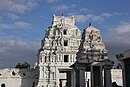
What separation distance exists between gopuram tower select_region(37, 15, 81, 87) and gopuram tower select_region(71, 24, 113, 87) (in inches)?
717

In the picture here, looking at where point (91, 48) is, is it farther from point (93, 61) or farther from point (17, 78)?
point (17, 78)

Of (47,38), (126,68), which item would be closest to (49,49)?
(47,38)

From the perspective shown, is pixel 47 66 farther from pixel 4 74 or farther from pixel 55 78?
pixel 4 74

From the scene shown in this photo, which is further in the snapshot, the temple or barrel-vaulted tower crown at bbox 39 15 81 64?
barrel-vaulted tower crown at bbox 39 15 81 64

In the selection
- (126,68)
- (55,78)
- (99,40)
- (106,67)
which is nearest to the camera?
(126,68)

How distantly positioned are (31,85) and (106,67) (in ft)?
103

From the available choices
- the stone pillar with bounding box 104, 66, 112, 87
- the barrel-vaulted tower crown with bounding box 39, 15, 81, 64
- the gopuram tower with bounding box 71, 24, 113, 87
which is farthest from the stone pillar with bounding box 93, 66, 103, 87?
the barrel-vaulted tower crown with bounding box 39, 15, 81, 64

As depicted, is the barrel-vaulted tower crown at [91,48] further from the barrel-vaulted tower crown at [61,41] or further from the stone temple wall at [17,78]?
the stone temple wall at [17,78]

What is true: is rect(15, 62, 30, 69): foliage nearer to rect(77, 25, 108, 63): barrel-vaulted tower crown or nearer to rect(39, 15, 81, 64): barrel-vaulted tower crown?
rect(39, 15, 81, 64): barrel-vaulted tower crown

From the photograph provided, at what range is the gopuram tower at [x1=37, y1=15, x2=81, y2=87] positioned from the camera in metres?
57.5

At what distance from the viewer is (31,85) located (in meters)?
61.5

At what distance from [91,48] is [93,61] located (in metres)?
2.25

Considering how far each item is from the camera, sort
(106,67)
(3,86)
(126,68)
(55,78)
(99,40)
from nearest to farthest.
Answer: (126,68), (106,67), (99,40), (55,78), (3,86)

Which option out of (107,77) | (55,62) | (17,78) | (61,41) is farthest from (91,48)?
(17,78)
